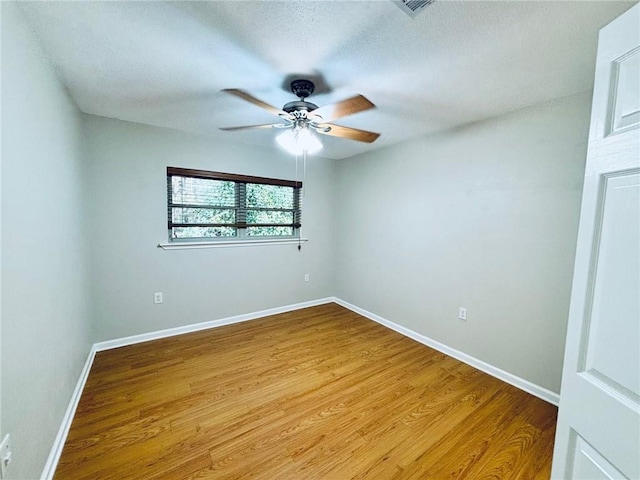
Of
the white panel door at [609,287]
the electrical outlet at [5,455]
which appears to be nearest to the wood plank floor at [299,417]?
the electrical outlet at [5,455]

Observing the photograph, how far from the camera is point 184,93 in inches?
78.5

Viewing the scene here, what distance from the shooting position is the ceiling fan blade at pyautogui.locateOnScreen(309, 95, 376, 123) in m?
1.56

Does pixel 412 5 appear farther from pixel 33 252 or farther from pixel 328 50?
pixel 33 252

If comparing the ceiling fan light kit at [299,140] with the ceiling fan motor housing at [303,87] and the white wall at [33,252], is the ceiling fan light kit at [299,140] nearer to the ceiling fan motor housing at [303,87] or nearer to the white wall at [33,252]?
the ceiling fan motor housing at [303,87]

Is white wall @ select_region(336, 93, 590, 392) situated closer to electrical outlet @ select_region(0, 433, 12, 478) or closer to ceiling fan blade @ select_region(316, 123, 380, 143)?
ceiling fan blade @ select_region(316, 123, 380, 143)

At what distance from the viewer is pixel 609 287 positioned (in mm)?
782

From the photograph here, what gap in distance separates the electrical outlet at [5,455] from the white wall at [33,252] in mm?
38

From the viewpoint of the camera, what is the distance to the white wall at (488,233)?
199 centimetres

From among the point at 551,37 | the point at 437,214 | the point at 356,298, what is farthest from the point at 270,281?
the point at 551,37

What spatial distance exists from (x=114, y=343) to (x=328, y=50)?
3.27 meters

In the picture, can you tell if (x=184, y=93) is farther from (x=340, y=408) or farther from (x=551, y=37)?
(x=340, y=408)

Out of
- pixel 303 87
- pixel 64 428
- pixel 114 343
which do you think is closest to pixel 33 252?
pixel 64 428

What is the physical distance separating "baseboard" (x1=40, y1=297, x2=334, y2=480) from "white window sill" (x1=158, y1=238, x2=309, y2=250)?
92 centimetres

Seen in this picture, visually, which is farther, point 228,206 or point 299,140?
point 228,206
